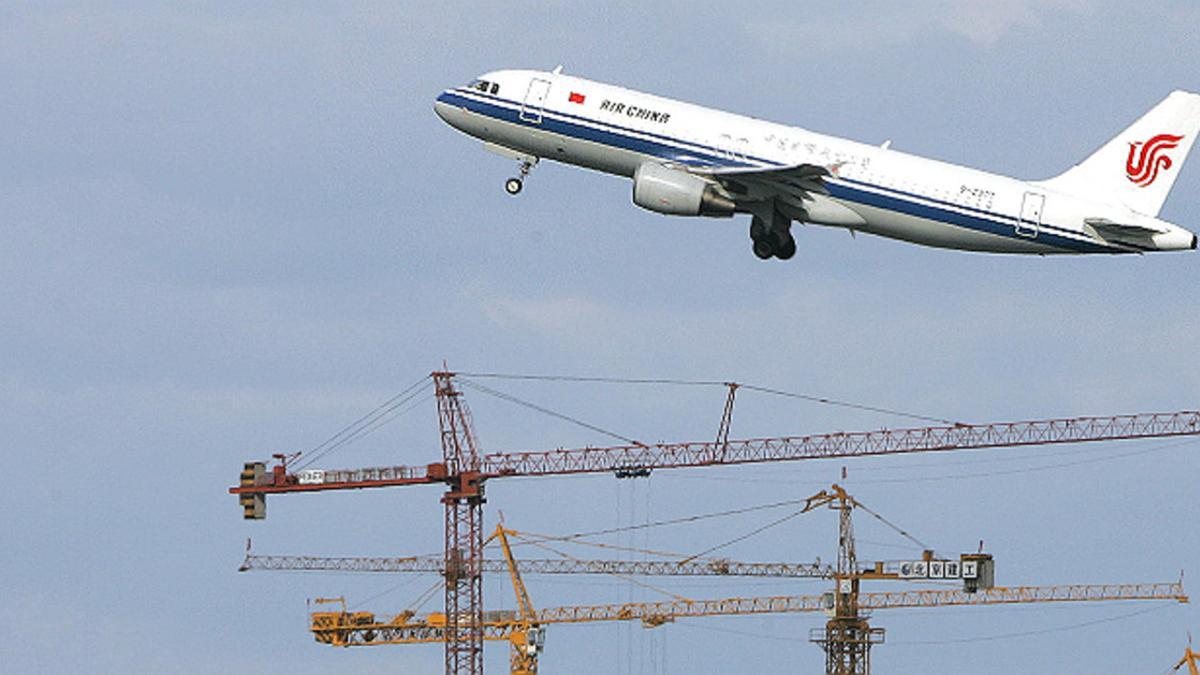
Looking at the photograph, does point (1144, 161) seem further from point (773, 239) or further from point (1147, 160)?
point (773, 239)

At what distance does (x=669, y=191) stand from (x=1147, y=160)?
849 inches

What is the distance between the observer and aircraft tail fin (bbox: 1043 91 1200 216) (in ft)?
426

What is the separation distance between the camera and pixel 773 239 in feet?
429

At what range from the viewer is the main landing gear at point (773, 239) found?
13012 centimetres

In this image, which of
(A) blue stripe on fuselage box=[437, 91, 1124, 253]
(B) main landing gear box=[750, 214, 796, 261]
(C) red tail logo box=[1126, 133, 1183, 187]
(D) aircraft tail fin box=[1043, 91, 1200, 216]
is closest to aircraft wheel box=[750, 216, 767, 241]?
(B) main landing gear box=[750, 214, 796, 261]

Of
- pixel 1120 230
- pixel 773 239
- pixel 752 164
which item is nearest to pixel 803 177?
pixel 752 164

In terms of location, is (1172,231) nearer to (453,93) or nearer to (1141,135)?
(1141,135)

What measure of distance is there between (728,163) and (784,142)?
106 inches

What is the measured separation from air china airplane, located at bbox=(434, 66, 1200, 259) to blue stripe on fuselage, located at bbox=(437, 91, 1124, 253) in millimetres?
42

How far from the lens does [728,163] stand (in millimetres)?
127688

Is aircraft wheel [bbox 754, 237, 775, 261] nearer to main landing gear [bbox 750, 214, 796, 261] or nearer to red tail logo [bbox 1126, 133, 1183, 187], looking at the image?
main landing gear [bbox 750, 214, 796, 261]

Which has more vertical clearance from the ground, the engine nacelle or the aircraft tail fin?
the aircraft tail fin

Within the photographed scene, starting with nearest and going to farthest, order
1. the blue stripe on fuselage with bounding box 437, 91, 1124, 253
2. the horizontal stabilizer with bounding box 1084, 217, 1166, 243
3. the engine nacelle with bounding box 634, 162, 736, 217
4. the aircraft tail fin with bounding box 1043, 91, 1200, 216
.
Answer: the horizontal stabilizer with bounding box 1084, 217, 1166, 243
the engine nacelle with bounding box 634, 162, 736, 217
the blue stripe on fuselage with bounding box 437, 91, 1124, 253
the aircraft tail fin with bounding box 1043, 91, 1200, 216

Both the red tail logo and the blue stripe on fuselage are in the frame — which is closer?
the blue stripe on fuselage
